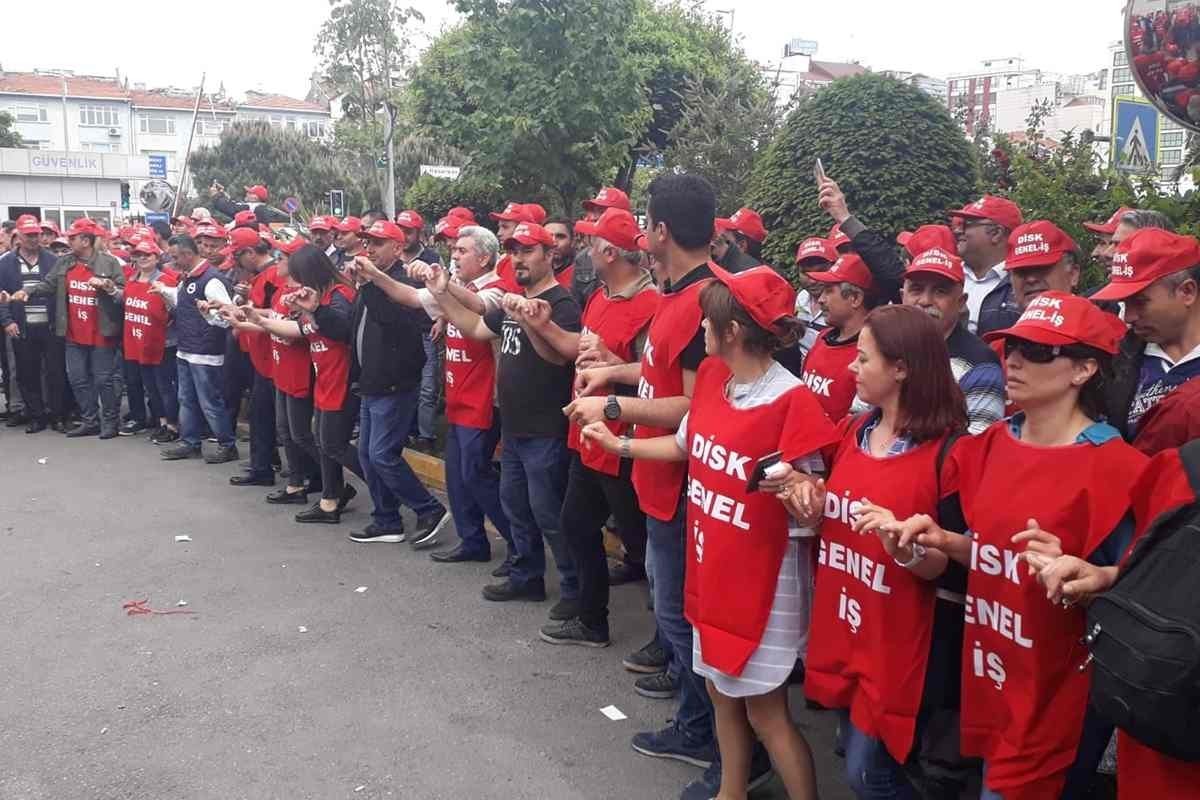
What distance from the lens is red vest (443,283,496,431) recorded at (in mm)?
6207

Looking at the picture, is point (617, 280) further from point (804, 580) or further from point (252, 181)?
point (252, 181)

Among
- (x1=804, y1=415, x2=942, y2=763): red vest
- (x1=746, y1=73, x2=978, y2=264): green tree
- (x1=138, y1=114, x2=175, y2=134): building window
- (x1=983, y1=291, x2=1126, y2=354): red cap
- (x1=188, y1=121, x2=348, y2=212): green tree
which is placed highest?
(x1=138, y1=114, x2=175, y2=134): building window

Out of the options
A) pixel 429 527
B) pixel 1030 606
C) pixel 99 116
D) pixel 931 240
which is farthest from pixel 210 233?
pixel 99 116

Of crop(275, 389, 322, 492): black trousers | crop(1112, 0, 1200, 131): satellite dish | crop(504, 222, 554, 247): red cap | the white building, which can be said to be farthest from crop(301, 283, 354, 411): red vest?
the white building

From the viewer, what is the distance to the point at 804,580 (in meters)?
3.33

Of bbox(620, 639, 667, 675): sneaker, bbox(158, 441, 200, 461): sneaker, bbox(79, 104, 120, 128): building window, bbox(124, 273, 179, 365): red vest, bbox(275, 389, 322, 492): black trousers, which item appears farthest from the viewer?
bbox(79, 104, 120, 128): building window

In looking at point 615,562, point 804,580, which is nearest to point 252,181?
point 615,562

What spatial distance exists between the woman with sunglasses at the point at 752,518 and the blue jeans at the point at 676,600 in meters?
0.45

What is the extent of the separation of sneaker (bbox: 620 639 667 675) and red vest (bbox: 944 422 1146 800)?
237cm

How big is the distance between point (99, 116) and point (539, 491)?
9336 centimetres

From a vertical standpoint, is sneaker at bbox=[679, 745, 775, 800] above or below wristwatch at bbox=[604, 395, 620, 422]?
below

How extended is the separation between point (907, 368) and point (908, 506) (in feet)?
1.26

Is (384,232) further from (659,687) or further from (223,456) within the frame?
(223,456)

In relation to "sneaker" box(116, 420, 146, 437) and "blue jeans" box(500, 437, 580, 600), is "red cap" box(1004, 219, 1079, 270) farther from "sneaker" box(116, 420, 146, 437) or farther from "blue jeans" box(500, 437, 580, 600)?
"sneaker" box(116, 420, 146, 437)
